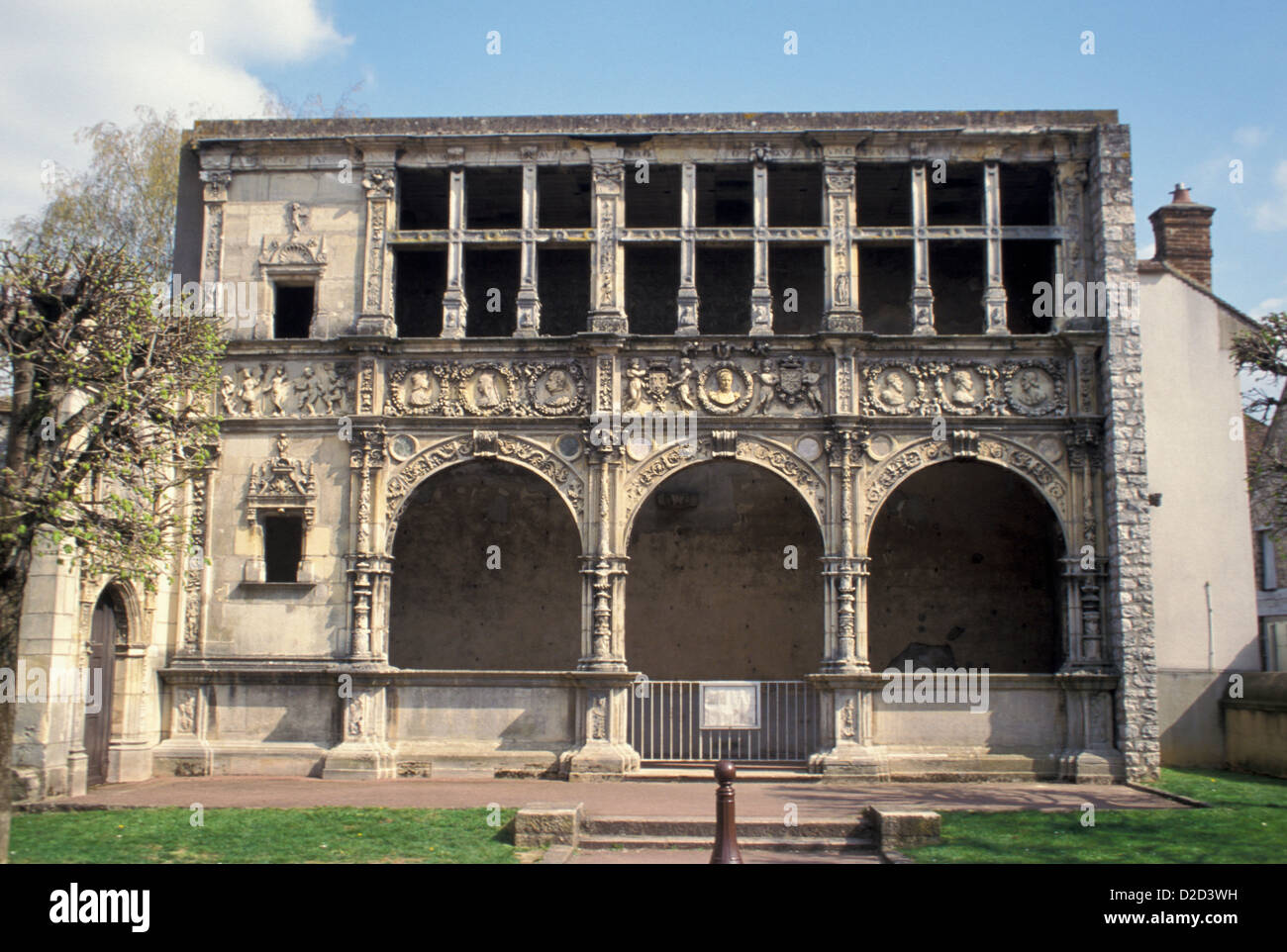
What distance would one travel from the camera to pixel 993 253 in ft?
60.4

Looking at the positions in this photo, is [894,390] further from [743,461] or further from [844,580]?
[844,580]

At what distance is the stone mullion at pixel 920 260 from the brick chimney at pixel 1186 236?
6415mm

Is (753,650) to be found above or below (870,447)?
below

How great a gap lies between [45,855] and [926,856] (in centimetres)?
793

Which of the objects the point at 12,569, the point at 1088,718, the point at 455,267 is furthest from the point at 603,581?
the point at 12,569

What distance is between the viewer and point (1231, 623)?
2042 cm

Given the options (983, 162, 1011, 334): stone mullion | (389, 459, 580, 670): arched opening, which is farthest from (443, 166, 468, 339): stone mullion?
(983, 162, 1011, 334): stone mullion

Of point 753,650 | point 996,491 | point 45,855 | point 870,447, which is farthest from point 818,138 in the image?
point 45,855

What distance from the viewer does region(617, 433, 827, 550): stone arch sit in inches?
704

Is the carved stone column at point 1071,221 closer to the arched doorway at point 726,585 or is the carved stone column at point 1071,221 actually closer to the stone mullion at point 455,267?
the arched doorway at point 726,585

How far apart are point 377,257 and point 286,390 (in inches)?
96.6

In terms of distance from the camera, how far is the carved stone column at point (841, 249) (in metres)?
18.1

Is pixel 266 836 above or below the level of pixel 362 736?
below
